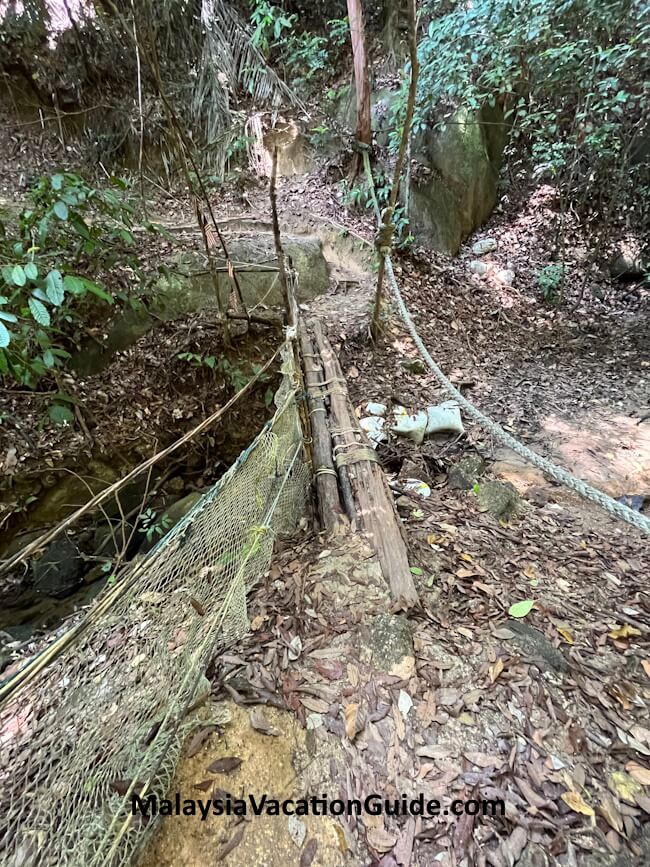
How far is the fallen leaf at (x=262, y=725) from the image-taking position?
1365 millimetres

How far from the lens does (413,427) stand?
3209 millimetres

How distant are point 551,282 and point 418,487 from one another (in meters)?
4.51

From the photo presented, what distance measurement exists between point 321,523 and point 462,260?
211 inches

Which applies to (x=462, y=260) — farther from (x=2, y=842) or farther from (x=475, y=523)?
(x=2, y=842)

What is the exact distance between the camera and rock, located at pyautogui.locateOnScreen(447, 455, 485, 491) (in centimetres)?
273

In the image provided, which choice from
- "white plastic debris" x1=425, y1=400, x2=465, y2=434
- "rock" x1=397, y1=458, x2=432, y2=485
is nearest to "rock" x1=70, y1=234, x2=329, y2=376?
"white plastic debris" x1=425, y1=400, x2=465, y2=434

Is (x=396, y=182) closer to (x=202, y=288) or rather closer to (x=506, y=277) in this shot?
(x=202, y=288)

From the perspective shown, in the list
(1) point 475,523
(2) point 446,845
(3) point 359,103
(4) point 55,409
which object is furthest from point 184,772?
(3) point 359,103

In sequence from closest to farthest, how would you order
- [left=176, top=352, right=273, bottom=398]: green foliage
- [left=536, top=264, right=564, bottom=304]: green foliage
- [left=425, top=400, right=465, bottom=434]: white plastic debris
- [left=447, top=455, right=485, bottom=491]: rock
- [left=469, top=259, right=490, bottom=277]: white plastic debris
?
[left=447, top=455, right=485, bottom=491]: rock
[left=425, top=400, right=465, bottom=434]: white plastic debris
[left=176, top=352, right=273, bottom=398]: green foliage
[left=536, top=264, right=564, bottom=304]: green foliage
[left=469, top=259, right=490, bottom=277]: white plastic debris

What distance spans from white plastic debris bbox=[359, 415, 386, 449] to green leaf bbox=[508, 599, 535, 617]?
1.48 meters

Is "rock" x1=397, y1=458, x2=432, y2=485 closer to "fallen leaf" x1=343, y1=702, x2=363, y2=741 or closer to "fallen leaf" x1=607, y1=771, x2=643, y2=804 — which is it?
"fallen leaf" x1=343, y1=702, x2=363, y2=741

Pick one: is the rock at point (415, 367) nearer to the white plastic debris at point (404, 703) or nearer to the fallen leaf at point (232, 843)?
the white plastic debris at point (404, 703)

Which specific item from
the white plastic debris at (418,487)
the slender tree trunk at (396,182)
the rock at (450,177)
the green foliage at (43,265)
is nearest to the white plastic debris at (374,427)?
the white plastic debris at (418,487)

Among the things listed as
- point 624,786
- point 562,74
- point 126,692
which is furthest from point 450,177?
point 126,692
